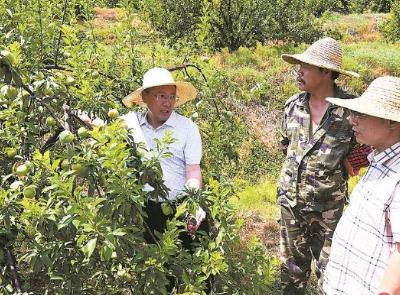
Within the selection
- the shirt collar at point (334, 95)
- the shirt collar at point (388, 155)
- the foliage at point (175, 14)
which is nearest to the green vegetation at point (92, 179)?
the shirt collar at point (334, 95)

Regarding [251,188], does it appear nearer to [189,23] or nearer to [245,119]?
[245,119]

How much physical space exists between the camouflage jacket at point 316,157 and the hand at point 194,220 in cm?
83

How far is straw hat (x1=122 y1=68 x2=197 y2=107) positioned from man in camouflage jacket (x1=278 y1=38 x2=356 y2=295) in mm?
625

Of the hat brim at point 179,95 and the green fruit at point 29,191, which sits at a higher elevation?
the hat brim at point 179,95

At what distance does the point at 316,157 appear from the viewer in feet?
9.78

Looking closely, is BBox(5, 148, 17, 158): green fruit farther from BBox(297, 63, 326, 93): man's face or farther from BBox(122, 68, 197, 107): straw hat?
BBox(297, 63, 326, 93): man's face

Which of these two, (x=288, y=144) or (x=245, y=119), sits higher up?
(x=288, y=144)

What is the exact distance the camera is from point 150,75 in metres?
2.67

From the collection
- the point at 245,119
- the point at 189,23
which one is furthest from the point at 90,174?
the point at 189,23

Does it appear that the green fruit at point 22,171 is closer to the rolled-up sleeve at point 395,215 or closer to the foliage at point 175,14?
the rolled-up sleeve at point 395,215

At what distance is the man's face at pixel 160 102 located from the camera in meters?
2.66

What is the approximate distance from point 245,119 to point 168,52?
9.14 ft

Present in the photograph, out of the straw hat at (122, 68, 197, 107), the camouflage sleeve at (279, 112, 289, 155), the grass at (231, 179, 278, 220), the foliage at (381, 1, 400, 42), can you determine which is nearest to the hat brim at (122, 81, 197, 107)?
the straw hat at (122, 68, 197, 107)

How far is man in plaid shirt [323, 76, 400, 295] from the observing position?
6.17ft
